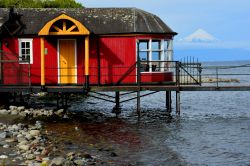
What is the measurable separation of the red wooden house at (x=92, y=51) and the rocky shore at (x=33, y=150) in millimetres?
4671

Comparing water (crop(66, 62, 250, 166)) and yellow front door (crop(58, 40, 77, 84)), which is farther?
yellow front door (crop(58, 40, 77, 84))

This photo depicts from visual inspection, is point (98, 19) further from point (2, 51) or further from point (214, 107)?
point (214, 107)

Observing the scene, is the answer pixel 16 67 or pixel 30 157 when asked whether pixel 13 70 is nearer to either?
pixel 16 67

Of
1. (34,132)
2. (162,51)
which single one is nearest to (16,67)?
(34,132)

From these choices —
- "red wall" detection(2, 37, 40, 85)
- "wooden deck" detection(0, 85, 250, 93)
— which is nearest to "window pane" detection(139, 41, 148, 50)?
"wooden deck" detection(0, 85, 250, 93)

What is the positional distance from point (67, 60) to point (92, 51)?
156 cm

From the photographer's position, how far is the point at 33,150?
1583cm

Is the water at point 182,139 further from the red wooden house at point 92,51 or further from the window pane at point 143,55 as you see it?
the window pane at point 143,55

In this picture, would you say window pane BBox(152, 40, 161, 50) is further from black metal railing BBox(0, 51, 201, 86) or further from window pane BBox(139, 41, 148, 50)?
black metal railing BBox(0, 51, 201, 86)

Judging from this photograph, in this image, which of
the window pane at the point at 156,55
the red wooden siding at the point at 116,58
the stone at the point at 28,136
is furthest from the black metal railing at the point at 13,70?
the stone at the point at 28,136

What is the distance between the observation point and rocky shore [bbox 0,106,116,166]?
1415 cm

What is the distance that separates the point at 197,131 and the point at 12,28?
12182 mm

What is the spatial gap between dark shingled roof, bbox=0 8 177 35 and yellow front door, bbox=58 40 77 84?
4.93 ft

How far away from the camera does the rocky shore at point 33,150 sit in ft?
46.4
